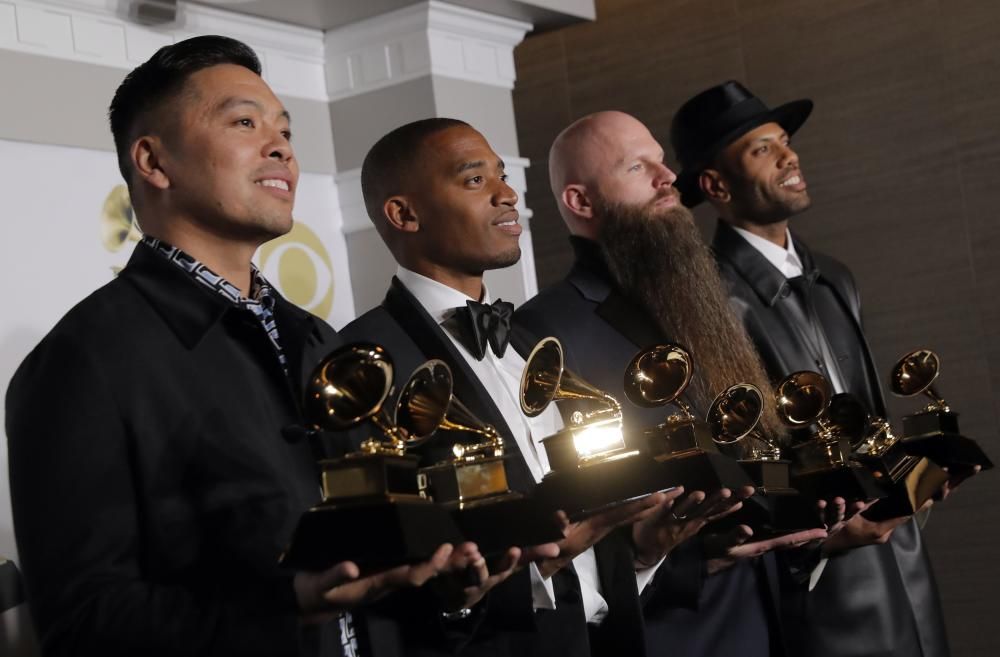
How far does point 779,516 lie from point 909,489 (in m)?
0.49

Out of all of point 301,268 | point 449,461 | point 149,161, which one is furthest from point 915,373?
point 301,268

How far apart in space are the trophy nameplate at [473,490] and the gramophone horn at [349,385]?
172 millimetres

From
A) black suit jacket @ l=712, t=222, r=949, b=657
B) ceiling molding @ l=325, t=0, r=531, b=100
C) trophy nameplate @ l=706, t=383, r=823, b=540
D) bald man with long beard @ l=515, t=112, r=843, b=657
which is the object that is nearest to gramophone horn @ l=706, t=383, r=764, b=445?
trophy nameplate @ l=706, t=383, r=823, b=540

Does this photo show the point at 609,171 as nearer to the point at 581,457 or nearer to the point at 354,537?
the point at 581,457

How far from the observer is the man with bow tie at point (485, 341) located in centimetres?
265

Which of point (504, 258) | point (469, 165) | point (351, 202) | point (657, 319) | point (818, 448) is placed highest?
point (351, 202)

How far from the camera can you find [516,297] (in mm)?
5562

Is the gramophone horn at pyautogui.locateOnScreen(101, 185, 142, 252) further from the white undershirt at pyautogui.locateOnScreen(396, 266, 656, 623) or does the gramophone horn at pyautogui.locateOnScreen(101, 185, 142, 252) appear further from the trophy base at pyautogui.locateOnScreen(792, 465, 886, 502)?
the trophy base at pyautogui.locateOnScreen(792, 465, 886, 502)

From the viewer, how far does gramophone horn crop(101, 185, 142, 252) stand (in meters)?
4.52

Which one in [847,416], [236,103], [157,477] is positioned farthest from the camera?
[847,416]

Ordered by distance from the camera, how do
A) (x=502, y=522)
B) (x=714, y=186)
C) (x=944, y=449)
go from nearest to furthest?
(x=502, y=522)
(x=944, y=449)
(x=714, y=186)

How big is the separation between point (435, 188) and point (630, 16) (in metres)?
3.30

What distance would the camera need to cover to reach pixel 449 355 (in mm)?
2857

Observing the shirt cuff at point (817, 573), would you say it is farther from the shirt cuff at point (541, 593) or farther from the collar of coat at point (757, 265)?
the shirt cuff at point (541, 593)
